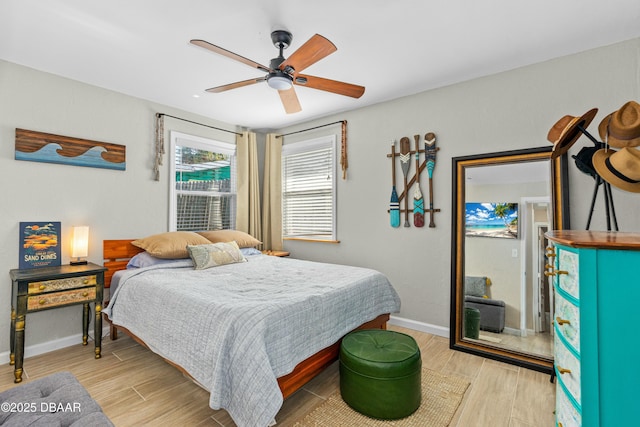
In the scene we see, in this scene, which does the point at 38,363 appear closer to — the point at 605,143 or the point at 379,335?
the point at 379,335

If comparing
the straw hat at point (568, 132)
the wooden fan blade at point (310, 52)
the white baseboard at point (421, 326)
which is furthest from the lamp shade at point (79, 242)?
the straw hat at point (568, 132)

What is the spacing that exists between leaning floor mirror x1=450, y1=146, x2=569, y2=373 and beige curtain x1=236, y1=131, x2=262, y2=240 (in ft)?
8.93

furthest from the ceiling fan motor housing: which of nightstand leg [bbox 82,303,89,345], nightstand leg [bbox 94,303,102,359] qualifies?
nightstand leg [bbox 82,303,89,345]

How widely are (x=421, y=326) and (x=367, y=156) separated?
2.06 metres

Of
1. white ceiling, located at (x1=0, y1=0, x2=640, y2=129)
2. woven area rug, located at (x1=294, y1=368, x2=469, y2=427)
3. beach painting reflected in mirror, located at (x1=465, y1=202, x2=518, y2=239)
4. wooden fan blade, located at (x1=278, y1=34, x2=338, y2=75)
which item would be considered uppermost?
white ceiling, located at (x1=0, y1=0, x2=640, y2=129)

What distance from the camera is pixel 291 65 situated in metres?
2.17

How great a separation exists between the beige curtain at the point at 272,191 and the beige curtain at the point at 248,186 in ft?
0.40

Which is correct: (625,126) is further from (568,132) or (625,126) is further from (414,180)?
(414,180)

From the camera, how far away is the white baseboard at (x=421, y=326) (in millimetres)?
3184

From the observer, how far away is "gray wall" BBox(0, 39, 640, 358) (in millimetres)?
2557

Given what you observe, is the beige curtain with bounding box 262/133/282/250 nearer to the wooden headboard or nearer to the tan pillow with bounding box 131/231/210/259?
the tan pillow with bounding box 131/231/210/259

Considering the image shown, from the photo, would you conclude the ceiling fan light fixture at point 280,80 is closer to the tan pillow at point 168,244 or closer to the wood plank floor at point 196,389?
the tan pillow at point 168,244

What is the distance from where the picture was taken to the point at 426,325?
3.29 meters

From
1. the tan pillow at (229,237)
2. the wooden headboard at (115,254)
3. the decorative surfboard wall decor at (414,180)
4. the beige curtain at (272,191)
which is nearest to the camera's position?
the wooden headboard at (115,254)
